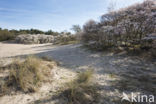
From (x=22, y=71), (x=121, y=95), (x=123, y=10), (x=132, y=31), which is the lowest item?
(x=121, y=95)

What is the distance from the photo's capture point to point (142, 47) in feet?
16.5

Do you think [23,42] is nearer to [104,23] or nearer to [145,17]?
[104,23]

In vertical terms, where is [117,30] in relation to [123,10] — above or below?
below

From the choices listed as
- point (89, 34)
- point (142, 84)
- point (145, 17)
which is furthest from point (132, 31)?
point (142, 84)

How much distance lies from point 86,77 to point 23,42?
13.8 m

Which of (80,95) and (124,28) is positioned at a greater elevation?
(124,28)
